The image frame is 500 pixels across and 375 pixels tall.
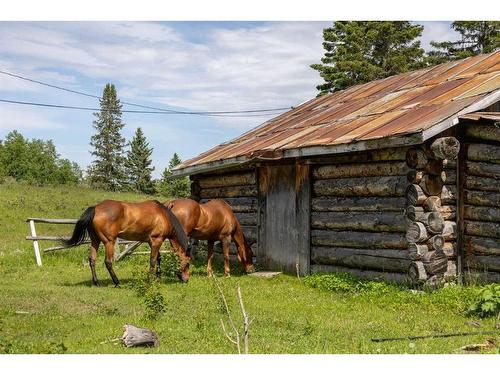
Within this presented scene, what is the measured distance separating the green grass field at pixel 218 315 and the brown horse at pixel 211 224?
22.6 inches

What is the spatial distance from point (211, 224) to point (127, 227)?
236 centimetres

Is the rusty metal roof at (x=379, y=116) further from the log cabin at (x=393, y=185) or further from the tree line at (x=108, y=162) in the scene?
the tree line at (x=108, y=162)

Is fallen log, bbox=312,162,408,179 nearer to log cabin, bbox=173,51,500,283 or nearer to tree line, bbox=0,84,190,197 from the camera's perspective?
log cabin, bbox=173,51,500,283

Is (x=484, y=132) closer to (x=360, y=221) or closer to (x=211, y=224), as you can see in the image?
(x=360, y=221)

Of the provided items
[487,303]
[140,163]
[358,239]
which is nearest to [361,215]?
[358,239]

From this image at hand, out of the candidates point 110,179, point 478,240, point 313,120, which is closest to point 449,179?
point 478,240

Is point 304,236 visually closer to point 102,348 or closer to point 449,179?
point 449,179

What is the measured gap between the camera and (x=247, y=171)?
17062mm

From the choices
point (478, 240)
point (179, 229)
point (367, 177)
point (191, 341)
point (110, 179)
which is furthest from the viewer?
point (110, 179)

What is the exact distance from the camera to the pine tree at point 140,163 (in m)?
72.4

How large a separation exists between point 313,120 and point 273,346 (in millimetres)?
10742

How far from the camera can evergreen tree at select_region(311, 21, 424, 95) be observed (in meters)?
39.8

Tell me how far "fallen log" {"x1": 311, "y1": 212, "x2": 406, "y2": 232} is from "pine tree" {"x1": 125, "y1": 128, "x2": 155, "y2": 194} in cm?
5955

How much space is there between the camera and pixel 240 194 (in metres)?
17.5
